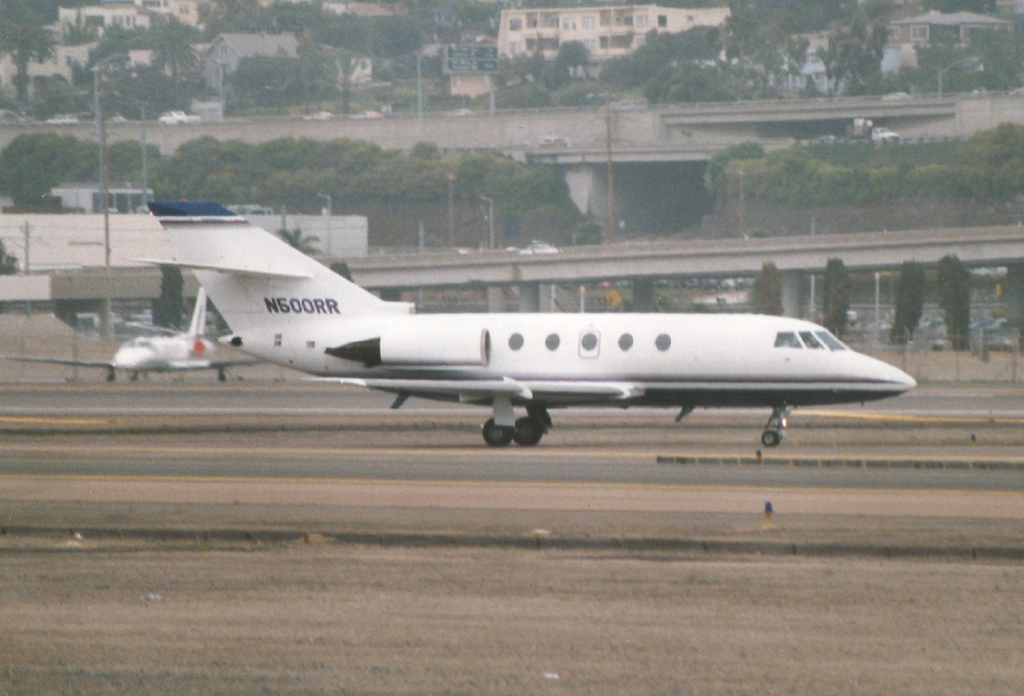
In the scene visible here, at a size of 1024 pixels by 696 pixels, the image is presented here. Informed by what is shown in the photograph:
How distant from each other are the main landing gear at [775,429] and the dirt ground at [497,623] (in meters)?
11.2

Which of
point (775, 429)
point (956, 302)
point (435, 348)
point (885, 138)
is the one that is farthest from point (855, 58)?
point (435, 348)

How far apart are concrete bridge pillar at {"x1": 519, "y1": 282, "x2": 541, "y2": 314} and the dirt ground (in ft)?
183

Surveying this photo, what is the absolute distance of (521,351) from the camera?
93.3 feet

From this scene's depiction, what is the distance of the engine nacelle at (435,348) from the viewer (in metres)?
28.1

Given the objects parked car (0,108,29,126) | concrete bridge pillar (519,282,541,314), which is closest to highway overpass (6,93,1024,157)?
parked car (0,108,29,126)

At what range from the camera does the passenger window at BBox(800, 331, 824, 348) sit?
91.6ft

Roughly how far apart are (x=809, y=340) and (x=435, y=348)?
7.24 metres

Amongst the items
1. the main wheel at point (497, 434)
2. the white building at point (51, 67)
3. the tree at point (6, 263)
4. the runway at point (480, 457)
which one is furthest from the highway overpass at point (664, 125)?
the main wheel at point (497, 434)

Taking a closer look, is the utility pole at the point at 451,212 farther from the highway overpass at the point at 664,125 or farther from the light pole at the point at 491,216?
the highway overpass at the point at 664,125

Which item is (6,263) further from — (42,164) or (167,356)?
(167,356)

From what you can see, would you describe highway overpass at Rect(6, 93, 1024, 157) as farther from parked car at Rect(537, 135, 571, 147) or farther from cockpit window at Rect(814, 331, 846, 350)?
cockpit window at Rect(814, 331, 846, 350)

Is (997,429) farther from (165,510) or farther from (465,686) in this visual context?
(465,686)

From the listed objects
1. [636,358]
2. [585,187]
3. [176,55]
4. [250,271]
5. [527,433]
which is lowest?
[527,433]

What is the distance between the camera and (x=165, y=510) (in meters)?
20.0
